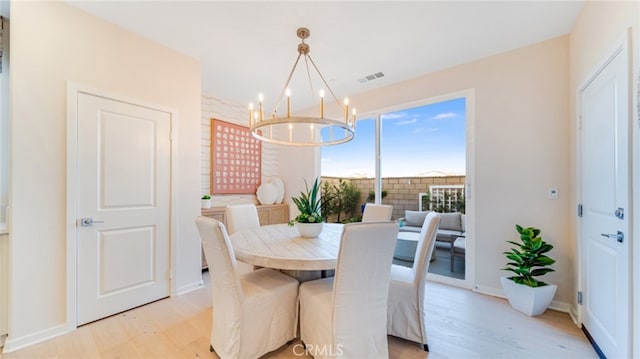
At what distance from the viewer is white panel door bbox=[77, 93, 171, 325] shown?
2152 millimetres

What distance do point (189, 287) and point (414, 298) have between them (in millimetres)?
2413

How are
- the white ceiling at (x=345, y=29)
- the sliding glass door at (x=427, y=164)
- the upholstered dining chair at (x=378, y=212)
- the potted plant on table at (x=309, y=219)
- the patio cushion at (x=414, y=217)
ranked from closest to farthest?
the white ceiling at (x=345, y=29) → the potted plant on table at (x=309, y=219) → the upholstered dining chair at (x=378, y=212) → the sliding glass door at (x=427, y=164) → the patio cushion at (x=414, y=217)

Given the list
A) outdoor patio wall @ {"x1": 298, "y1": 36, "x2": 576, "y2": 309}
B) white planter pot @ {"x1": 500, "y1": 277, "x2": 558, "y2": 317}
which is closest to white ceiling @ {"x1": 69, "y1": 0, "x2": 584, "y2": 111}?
outdoor patio wall @ {"x1": 298, "y1": 36, "x2": 576, "y2": 309}

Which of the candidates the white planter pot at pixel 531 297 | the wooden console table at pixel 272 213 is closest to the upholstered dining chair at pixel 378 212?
the white planter pot at pixel 531 297

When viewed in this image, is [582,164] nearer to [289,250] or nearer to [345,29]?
[345,29]

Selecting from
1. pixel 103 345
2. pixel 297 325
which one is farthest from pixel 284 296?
pixel 103 345

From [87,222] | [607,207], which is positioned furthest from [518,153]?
[87,222]

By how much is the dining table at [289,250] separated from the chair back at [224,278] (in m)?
0.14

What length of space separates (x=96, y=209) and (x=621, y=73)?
400 cm

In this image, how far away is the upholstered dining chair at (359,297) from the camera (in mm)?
1402

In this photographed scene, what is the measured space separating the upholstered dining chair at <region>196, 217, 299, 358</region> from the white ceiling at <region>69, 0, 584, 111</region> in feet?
5.88

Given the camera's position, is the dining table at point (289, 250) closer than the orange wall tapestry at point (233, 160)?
Yes

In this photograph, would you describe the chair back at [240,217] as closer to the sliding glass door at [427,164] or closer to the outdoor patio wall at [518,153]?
the sliding glass door at [427,164]

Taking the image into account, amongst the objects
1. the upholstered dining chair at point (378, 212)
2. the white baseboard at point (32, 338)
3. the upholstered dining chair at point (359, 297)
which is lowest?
the white baseboard at point (32, 338)
